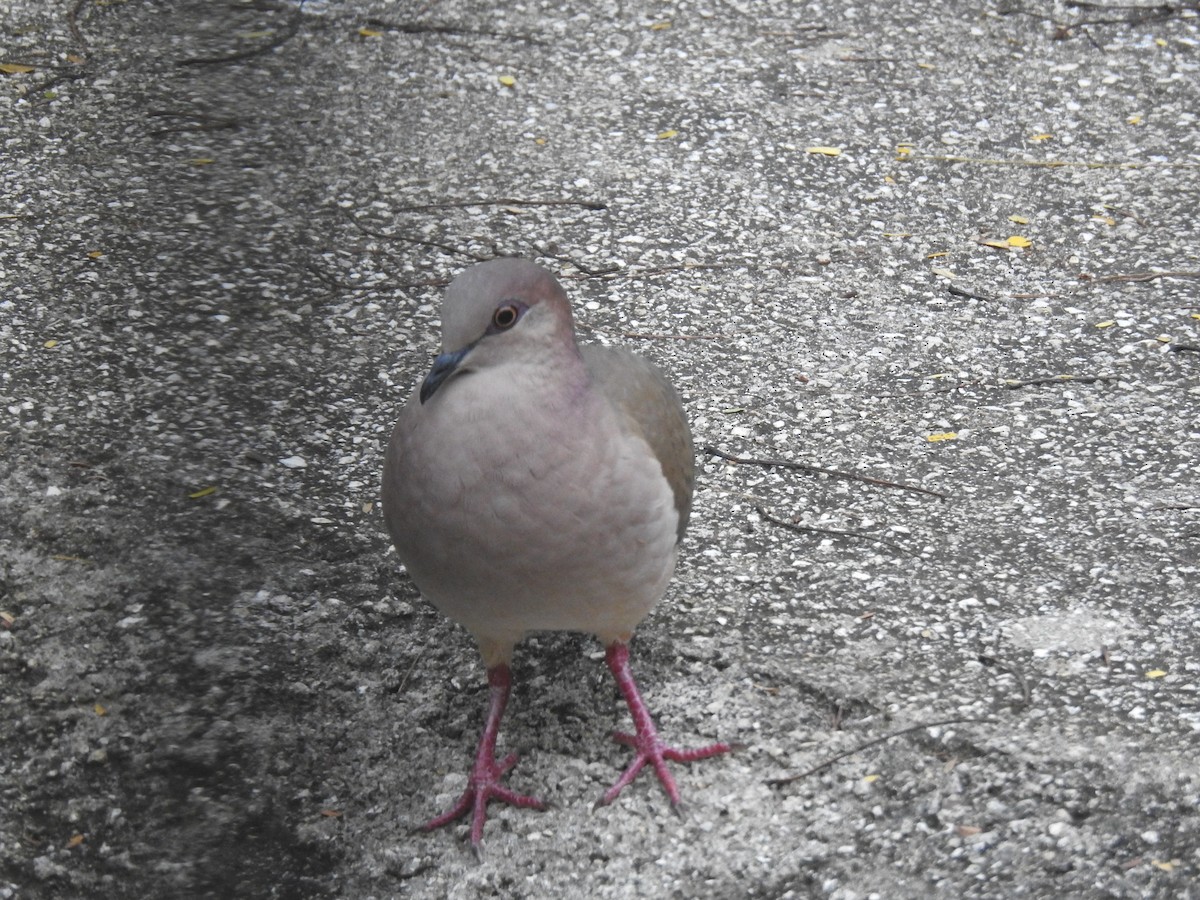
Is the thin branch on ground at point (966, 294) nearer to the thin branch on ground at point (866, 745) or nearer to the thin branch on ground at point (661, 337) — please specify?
the thin branch on ground at point (661, 337)

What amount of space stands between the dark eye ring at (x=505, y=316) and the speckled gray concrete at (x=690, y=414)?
1.01 m

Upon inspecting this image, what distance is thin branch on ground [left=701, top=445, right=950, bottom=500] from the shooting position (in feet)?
12.0

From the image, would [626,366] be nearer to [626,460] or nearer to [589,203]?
[626,460]

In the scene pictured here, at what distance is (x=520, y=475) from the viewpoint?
241 centimetres

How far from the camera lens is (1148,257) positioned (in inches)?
180

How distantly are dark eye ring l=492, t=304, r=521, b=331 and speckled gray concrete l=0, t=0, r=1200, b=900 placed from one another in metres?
1.01

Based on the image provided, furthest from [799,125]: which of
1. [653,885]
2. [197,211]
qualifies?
[653,885]

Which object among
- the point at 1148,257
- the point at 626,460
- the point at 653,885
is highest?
the point at 626,460

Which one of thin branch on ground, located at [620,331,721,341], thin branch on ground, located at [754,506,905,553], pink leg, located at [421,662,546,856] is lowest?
pink leg, located at [421,662,546,856]

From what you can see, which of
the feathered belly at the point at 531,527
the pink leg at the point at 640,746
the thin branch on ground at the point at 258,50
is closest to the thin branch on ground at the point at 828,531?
the pink leg at the point at 640,746

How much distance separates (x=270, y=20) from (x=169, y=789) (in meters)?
3.96

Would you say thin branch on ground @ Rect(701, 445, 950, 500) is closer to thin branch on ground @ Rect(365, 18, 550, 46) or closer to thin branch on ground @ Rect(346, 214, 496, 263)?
thin branch on ground @ Rect(346, 214, 496, 263)

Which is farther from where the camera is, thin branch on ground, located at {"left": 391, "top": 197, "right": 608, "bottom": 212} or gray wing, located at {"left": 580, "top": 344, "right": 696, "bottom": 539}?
thin branch on ground, located at {"left": 391, "top": 197, "right": 608, "bottom": 212}

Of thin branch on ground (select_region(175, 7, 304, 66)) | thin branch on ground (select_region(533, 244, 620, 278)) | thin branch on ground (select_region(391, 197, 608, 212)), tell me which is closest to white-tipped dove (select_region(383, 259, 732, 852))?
thin branch on ground (select_region(533, 244, 620, 278))
